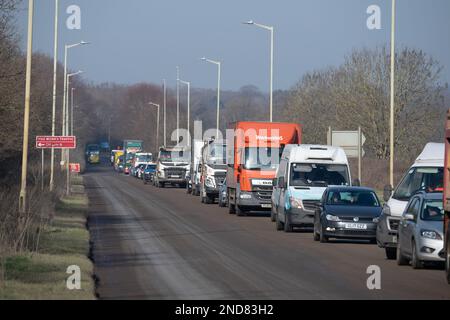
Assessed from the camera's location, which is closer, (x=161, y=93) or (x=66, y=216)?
(x=66, y=216)

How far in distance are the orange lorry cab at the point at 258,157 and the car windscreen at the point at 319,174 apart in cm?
592

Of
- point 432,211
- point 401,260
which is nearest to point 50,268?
point 401,260

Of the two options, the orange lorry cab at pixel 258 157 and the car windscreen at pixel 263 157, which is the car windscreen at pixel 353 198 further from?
the car windscreen at pixel 263 157

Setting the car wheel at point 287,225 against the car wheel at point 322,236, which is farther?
the car wheel at point 287,225

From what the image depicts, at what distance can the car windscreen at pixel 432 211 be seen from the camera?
835 inches

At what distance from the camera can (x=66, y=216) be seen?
118ft

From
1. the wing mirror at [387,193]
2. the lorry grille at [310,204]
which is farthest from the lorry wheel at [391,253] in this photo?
the lorry grille at [310,204]

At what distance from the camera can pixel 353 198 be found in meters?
29.6

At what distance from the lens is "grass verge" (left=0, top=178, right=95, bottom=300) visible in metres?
15.6

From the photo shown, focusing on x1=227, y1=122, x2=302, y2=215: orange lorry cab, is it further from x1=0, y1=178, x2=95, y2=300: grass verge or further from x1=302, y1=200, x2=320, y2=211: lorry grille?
x1=0, y1=178, x2=95, y2=300: grass verge

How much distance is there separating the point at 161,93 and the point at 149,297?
184546mm
